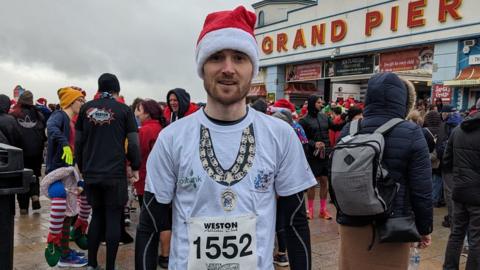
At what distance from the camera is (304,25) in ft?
78.4

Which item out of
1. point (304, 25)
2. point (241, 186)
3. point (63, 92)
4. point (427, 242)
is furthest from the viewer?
point (304, 25)

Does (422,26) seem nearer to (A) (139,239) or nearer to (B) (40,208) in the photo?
(B) (40,208)

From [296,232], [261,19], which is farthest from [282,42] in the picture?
[296,232]

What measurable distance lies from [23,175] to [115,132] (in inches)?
74.2

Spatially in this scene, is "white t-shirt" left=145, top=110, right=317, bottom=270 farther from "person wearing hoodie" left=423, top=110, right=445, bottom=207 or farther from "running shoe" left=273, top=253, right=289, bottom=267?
"person wearing hoodie" left=423, top=110, right=445, bottom=207

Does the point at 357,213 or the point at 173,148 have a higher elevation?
the point at 173,148

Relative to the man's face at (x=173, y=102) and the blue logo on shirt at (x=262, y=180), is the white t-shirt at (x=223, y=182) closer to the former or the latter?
the blue logo on shirt at (x=262, y=180)

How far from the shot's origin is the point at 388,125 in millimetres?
2936

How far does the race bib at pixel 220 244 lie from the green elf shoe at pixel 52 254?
3.19 meters

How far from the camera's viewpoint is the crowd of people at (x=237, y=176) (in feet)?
5.74

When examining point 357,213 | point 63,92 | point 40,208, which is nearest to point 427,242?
point 357,213

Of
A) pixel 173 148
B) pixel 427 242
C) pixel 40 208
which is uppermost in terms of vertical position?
pixel 173 148

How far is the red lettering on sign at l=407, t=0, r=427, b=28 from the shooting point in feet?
56.0

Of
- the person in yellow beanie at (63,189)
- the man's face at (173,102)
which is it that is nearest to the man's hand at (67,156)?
the person in yellow beanie at (63,189)
